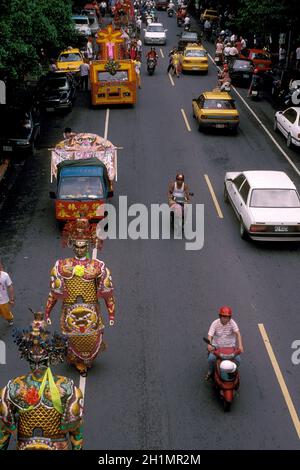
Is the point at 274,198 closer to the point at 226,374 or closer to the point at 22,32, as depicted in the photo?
the point at 226,374

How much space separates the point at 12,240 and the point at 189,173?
791cm

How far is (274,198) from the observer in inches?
761

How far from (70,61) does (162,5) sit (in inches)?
1830

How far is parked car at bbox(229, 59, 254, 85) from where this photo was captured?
129 feet

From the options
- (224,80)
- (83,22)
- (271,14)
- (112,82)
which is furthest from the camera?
(83,22)

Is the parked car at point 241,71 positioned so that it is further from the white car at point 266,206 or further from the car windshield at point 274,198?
the car windshield at point 274,198

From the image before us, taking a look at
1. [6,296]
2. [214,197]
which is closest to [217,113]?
[214,197]

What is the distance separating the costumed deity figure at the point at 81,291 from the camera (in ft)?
38.3

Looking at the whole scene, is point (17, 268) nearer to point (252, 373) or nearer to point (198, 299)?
point (198, 299)

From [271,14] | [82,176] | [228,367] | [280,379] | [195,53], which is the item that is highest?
[228,367]

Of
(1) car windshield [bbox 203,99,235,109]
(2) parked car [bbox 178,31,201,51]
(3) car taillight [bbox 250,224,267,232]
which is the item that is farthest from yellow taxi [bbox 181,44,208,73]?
(3) car taillight [bbox 250,224,267,232]

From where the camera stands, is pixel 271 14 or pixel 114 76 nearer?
pixel 114 76

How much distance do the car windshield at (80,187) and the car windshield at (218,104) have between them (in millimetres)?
11373

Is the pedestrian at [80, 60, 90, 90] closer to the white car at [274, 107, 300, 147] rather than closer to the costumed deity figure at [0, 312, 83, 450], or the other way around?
the white car at [274, 107, 300, 147]
